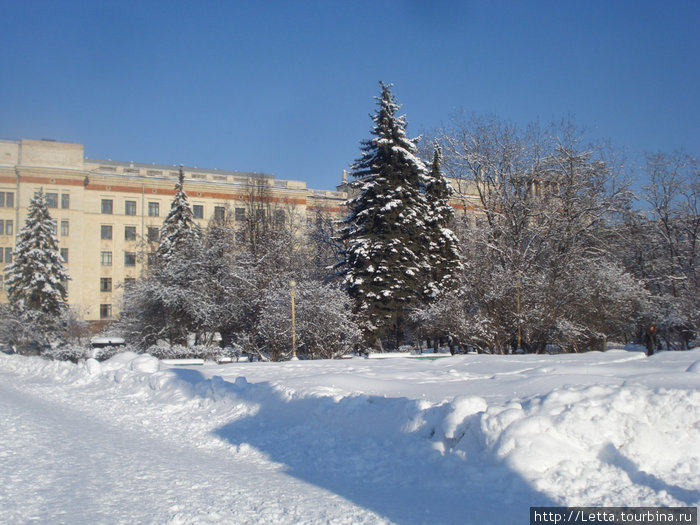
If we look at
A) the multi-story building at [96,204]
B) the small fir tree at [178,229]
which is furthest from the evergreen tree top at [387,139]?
the multi-story building at [96,204]

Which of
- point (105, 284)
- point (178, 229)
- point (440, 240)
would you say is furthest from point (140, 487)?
point (105, 284)

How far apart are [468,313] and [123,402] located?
1588cm

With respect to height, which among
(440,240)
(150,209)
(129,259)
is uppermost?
(150,209)

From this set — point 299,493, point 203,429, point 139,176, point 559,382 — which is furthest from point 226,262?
point 139,176

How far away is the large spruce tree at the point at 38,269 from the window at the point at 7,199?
2187 centimetres

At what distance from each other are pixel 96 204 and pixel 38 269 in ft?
85.3

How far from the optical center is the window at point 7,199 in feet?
202

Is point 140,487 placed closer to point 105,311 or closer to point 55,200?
point 105,311

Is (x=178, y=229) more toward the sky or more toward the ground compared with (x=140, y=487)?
more toward the sky

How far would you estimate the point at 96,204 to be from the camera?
213 ft

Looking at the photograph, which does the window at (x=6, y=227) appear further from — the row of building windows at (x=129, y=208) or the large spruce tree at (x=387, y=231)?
the large spruce tree at (x=387, y=231)

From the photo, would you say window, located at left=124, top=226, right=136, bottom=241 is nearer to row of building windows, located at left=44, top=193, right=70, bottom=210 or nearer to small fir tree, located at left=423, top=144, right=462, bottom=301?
row of building windows, located at left=44, top=193, right=70, bottom=210

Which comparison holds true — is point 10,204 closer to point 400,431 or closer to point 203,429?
point 203,429

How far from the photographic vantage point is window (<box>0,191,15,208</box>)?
6159 cm
